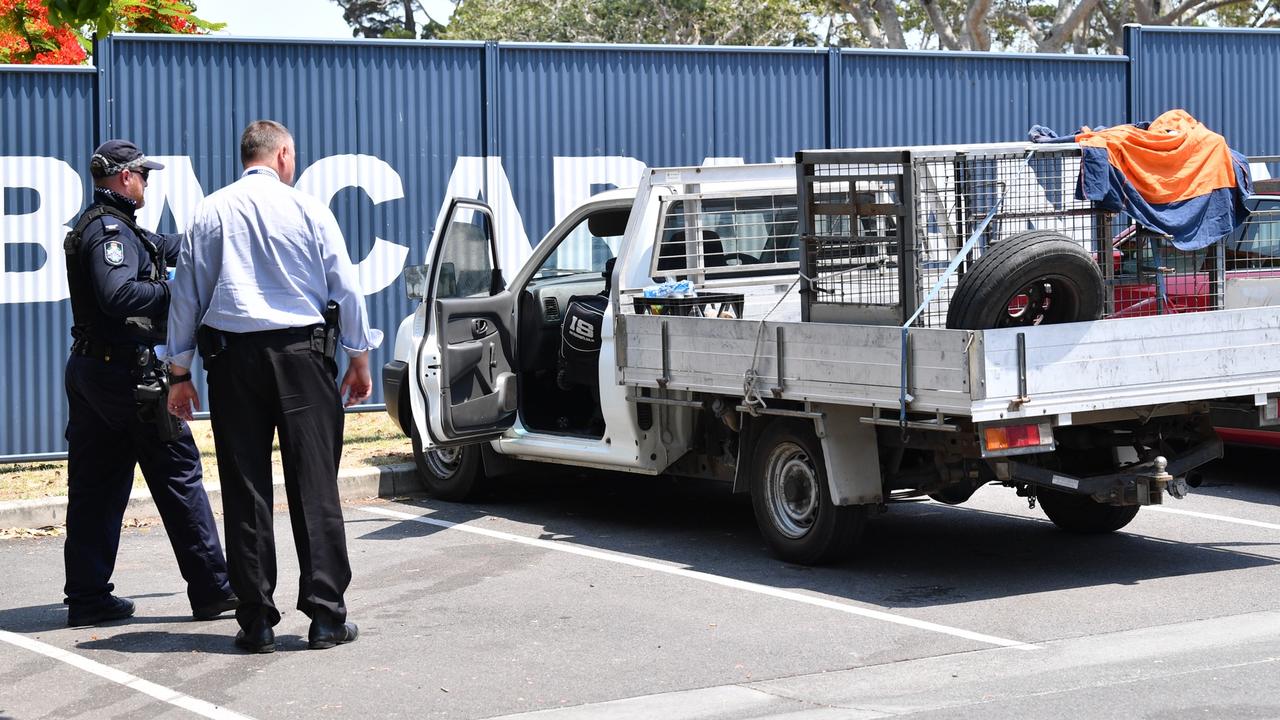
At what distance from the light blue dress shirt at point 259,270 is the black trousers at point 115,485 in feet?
2.02

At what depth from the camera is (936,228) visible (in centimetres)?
786

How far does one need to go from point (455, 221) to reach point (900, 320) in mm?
3008

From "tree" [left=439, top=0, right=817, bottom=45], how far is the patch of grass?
102 feet

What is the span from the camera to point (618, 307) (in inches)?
350

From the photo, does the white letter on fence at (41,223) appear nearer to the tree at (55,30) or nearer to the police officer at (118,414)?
the tree at (55,30)

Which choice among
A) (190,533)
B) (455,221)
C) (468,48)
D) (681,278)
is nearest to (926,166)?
(681,278)

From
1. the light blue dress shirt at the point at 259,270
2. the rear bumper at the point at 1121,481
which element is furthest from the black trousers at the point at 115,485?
the rear bumper at the point at 1121,481

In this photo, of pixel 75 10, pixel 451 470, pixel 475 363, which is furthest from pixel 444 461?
pixel 75 10

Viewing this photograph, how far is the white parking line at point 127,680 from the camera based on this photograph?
5473 mm

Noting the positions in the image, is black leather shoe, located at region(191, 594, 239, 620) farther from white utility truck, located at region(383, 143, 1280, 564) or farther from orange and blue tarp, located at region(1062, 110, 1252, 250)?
orange and blue tarp, located at region(1062, 110, 1252, 250)

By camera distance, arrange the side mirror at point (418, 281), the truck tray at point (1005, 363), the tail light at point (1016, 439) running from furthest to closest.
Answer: the side mirror at point (418, 281) < the tail light at point (1016, 439) < the truck tray at point (1005, 363)

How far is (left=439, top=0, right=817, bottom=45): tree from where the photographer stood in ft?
141

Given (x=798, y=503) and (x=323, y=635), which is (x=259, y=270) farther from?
(x=798, y=503)

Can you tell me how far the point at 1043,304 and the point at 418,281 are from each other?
12.8 feet
